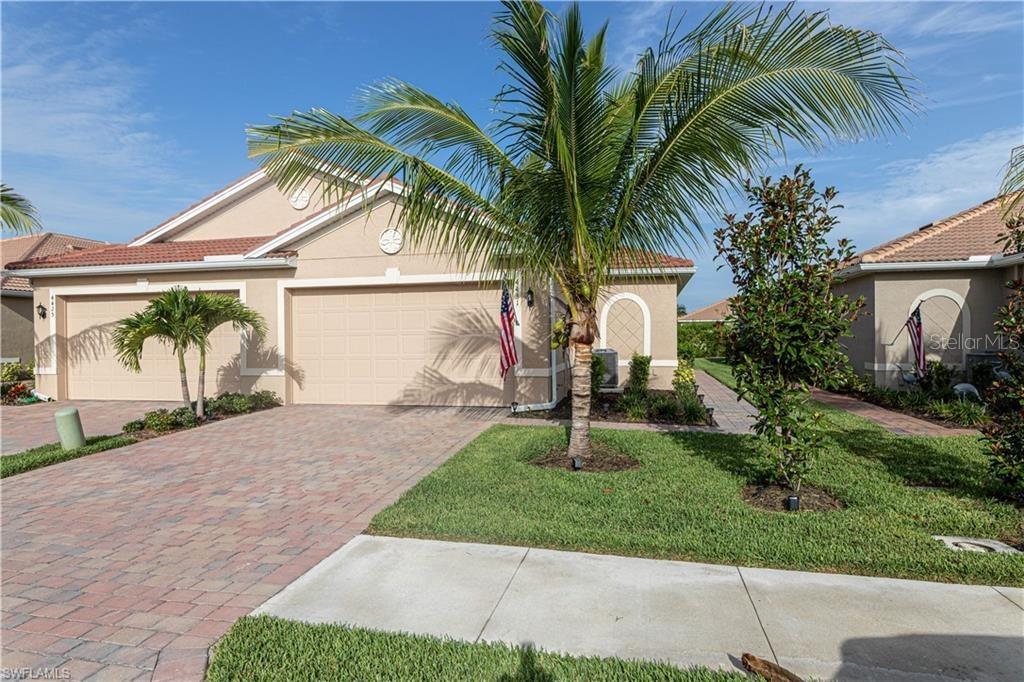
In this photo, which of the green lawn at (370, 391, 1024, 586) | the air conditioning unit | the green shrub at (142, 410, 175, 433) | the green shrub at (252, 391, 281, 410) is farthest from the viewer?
the air conditioning unit

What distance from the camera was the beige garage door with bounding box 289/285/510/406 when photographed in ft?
39.9

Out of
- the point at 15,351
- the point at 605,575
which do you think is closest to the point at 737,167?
the point at 605,575

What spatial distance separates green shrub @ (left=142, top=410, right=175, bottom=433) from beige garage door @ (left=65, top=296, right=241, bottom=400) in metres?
3.24

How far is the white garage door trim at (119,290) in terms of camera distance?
12.8m

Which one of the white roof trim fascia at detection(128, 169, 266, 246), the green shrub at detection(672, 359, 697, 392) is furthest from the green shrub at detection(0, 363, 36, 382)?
the green shrub at detection(672, 359, 697, 392)

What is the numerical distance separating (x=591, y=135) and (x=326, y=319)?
847 cm

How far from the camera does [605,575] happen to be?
4.07 m

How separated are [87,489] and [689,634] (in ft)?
22.4

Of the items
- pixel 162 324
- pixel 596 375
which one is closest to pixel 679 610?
pixel 596 375

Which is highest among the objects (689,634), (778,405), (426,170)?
(426,170)

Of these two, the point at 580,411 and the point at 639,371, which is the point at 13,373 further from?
the point at 639,371

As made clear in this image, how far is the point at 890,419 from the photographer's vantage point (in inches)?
414

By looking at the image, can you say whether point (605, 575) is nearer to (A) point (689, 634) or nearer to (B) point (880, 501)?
(A) point (689, 634)

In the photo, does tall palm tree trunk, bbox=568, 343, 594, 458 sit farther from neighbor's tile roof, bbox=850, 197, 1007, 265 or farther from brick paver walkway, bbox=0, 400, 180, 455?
neighbor's tile roof, bbox=850, 197, 1007, 265
